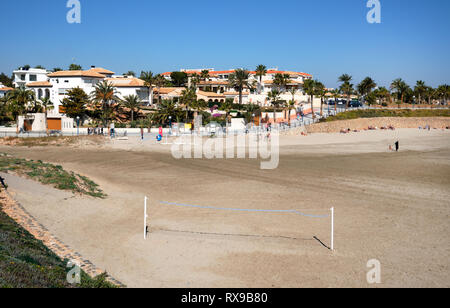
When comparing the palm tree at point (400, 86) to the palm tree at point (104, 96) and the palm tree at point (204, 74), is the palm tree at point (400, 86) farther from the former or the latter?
the palm tree at point (104, 96)

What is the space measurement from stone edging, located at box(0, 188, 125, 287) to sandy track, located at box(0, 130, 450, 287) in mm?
328

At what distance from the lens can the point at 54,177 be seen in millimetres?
19828

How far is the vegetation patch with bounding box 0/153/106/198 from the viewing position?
18766 mm

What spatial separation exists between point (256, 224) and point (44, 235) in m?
7.75

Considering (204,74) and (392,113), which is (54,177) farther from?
(204,74)

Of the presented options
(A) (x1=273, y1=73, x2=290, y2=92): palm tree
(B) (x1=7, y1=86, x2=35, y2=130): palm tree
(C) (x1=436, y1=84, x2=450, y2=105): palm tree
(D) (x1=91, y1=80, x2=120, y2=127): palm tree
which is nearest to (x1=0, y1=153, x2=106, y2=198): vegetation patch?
(B) (x1=7, y1=86, x2=35, y2=130): palm tree

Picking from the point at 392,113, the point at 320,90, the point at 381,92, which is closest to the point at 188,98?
the point at 320,90

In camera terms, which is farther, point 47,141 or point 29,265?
point 47,141

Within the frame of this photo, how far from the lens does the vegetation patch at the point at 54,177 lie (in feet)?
61.6

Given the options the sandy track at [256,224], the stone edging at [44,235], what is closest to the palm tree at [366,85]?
the sandy track at [256,224]

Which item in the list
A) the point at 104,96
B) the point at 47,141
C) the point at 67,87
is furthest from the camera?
the point at 67,87

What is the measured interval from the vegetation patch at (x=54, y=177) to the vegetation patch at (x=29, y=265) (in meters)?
6.52
